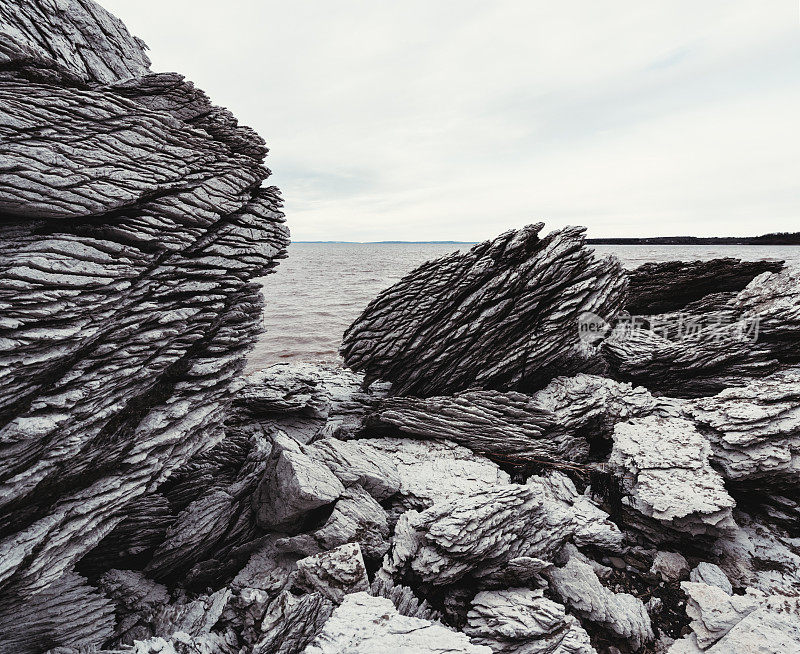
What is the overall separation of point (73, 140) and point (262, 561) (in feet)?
23.6

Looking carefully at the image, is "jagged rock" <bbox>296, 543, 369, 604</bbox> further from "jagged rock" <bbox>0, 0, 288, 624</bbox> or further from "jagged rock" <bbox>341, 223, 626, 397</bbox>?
"jagged rock" <bbox>341, 223, 626, 397</bbox>

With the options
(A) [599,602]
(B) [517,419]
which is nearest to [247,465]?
(B) [517,419]

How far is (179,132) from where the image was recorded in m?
6.26

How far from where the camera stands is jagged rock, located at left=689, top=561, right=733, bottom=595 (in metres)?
6.75

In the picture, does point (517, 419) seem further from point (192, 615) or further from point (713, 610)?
point (192, 615)

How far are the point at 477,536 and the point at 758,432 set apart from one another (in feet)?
23.0

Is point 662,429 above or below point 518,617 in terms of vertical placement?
above

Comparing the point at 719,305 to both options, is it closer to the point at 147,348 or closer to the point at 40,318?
the point at 147,348

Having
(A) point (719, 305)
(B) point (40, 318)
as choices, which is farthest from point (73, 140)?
(A) point (719, 305)

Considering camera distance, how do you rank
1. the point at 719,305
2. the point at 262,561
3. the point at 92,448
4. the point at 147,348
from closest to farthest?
the point at 92,448 < the point at 147,348 < the point at 262,561 < the point at 719,305

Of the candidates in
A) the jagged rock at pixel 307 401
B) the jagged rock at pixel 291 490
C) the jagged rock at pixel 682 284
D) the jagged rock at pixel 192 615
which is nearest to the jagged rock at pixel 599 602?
the jagged rock at pixel 291 490

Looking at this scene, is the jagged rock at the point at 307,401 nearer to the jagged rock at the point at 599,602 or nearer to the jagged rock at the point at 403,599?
the jagged rock at the point at 403,599

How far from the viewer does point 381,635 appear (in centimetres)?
454

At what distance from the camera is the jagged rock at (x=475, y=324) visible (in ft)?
36.0
